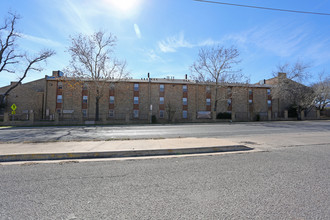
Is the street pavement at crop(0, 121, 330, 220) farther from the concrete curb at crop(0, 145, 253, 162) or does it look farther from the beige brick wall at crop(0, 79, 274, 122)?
the beige brick wall at crop(0, 79, 274, 122)

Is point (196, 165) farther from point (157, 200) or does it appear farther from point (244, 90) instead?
point (244, 90)

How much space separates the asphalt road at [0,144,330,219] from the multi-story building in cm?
2654

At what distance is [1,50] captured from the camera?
27047mm

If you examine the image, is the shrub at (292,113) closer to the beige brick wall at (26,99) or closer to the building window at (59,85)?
the building window at (59,85)

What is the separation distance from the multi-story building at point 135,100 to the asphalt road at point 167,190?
26.5m

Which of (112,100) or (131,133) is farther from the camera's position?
(112,100)

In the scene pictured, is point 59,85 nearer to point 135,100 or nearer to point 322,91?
point 135,100

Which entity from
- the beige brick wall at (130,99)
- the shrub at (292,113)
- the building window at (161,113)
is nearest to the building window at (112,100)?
the beige brick wall at (130,99)

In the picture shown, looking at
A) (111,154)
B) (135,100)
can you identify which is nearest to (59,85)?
(135,100)

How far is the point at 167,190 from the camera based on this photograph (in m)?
3.12

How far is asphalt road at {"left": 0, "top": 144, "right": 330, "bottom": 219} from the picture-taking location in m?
2.37

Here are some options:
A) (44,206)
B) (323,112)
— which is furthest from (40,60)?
(323,112)

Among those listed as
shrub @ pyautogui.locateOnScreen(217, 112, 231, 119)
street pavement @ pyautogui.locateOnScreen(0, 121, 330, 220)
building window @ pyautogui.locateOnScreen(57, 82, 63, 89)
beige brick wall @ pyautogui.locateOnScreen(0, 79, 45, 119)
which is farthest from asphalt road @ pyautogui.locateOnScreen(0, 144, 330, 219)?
beige brick wall @ pyautogui.locateOnScreen(0, 79, 45, 119)

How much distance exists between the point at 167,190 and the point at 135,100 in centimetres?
3229
